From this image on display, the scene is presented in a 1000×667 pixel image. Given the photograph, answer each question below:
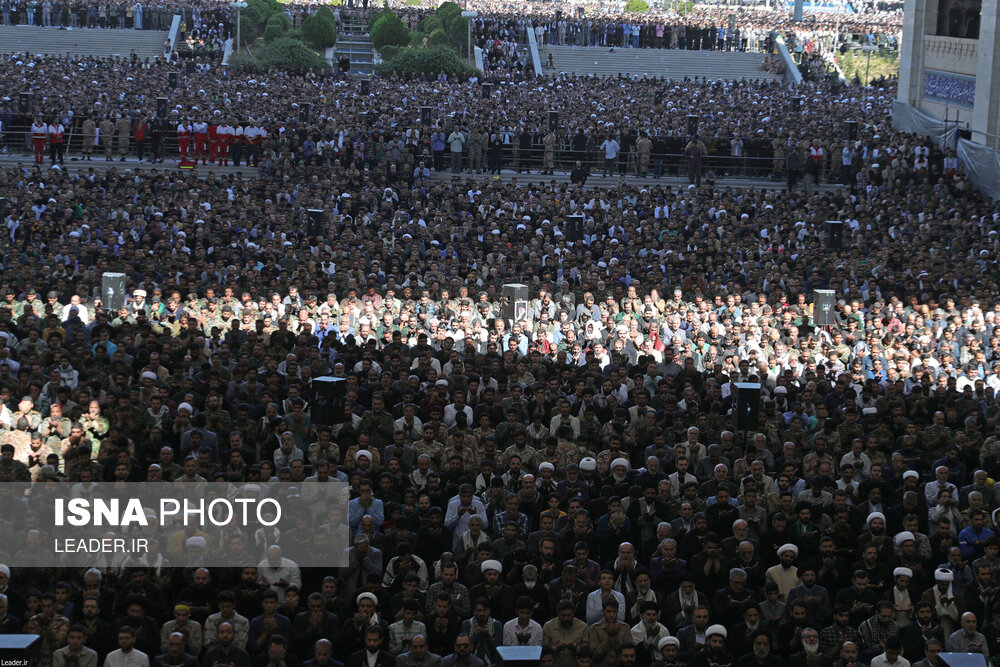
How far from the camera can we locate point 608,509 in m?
13.2

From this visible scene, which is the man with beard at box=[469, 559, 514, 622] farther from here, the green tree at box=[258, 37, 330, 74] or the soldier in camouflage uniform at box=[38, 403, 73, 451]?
the green tree at box=[258, 37, 330, 74]

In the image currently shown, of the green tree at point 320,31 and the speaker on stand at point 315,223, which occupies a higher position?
the green tree at point 320,31

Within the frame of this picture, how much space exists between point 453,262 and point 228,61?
31528mm

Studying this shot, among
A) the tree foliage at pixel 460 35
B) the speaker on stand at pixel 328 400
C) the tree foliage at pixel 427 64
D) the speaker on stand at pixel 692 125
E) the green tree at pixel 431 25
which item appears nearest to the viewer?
the speaker on stand at pixel 328 400

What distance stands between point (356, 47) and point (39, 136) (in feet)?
77.8

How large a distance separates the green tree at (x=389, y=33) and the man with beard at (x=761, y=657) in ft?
158

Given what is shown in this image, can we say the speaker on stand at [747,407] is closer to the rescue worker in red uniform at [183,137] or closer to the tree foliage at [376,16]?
the rescue worker in red uniform at [183,137]

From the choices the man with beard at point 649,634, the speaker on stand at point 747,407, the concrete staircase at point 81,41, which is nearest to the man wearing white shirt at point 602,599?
the man with beard at point 649,634

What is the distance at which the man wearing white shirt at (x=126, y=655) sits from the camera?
34.7 ft

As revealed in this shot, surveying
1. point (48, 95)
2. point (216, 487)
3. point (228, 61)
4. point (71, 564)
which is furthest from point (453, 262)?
point (228, 61)

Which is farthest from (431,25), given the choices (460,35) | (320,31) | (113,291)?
(113,291)

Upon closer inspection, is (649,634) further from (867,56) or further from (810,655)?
(867,56)

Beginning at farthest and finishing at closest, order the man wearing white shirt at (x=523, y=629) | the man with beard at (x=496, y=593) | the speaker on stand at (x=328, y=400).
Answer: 1. the speaker on stand at (x=328, y=400)
2. the man with beard at (x=496, y=593)
3. the man wearing white shirt at (x=523, y=629)

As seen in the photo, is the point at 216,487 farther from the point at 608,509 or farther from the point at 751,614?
the point at 751,614
